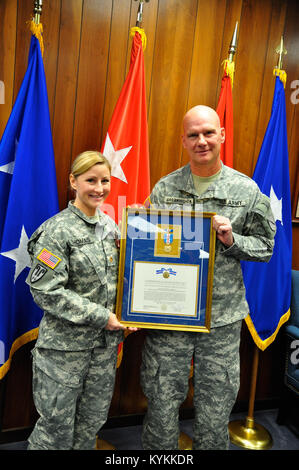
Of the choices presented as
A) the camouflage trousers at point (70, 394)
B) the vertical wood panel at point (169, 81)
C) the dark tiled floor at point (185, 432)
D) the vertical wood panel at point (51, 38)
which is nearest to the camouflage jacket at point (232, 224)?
the camouflage trousers at point (70, 394)

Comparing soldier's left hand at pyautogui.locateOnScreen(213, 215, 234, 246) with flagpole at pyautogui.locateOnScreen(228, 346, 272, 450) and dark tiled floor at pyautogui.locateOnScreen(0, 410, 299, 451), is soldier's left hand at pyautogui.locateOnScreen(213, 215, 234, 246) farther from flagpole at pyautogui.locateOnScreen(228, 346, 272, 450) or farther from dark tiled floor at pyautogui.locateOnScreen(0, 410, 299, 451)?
dark tiled floor at pyautogui.locateOnScreen(0, 410, 299, 451)

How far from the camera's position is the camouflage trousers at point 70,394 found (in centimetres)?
136

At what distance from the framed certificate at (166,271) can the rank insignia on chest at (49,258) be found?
0.26 meters

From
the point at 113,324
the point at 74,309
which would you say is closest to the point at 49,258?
the point at 74,309

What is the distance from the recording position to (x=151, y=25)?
6.59 ft

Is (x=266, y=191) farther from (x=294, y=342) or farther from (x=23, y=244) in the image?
(x=23, y=244)

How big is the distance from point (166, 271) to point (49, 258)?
1.50ft

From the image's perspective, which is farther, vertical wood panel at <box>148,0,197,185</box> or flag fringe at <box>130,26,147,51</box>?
vertical wood panel at <box>148,0,197,185</box>

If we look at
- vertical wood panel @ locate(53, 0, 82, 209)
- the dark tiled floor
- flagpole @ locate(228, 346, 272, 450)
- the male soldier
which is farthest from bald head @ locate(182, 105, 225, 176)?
the dark tiled floor

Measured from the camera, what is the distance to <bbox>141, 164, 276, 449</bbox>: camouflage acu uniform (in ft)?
4.99

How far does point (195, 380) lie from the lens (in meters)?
1.58

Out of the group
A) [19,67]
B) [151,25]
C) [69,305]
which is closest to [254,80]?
[151,25]
